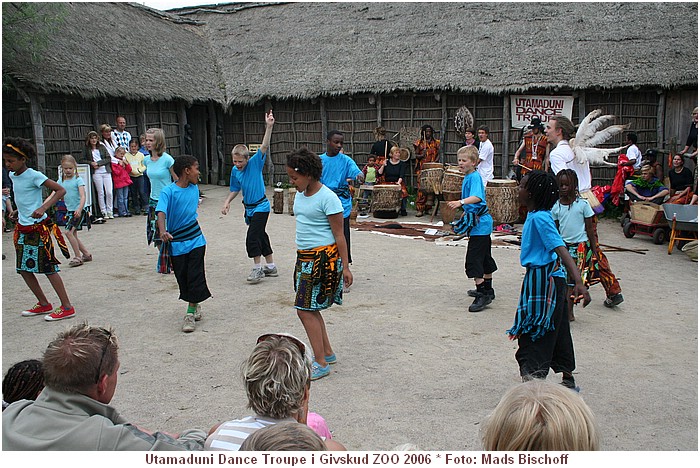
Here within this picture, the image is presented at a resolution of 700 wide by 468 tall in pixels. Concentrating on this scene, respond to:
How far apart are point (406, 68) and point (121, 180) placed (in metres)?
7.15

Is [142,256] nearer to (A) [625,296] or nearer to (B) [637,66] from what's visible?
(A) [625,296]

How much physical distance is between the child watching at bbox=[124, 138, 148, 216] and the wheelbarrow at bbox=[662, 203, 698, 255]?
972cm

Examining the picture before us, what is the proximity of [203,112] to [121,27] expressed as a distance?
3461 millimetres

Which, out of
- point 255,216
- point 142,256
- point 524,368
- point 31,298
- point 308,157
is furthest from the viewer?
point 142,256

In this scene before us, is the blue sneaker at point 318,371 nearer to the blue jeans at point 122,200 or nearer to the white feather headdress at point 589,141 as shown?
the white feather headdress at point 589,141

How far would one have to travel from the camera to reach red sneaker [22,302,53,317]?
654 centimetres

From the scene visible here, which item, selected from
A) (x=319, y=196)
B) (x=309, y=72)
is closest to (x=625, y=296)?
(x=319, y=196)

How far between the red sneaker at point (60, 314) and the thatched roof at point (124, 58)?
24.7 ft

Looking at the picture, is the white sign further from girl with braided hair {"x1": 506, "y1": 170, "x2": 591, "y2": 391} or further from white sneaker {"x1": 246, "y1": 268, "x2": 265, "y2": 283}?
girl with braided hair {"x1": 506, "y1": 170, "x2": 591, "y2": 391}

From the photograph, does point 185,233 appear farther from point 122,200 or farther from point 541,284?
point 122,200

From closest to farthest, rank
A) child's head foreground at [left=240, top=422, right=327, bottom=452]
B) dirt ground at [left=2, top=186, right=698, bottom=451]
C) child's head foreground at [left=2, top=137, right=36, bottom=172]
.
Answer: child's head foreground at [left=240, top=422, right=327, bottom=452], dirt ground at [left=2, top=186, right=698, bottom=451], child's head foreground at [left=2, top=137, right=36, bottom=172]

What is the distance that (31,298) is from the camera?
7215 mm

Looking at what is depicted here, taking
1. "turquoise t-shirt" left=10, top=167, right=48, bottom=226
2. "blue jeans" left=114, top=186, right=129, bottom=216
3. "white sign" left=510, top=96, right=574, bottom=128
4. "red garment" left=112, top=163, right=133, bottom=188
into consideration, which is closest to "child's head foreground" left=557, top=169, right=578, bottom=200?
"turquoise t-shirt" left=10, top=167, right=48, bottom=226

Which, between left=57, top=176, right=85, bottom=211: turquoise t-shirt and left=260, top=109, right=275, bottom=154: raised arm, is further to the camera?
left=57, top=176, right=85, bottom=211: turquoise t-shirt
